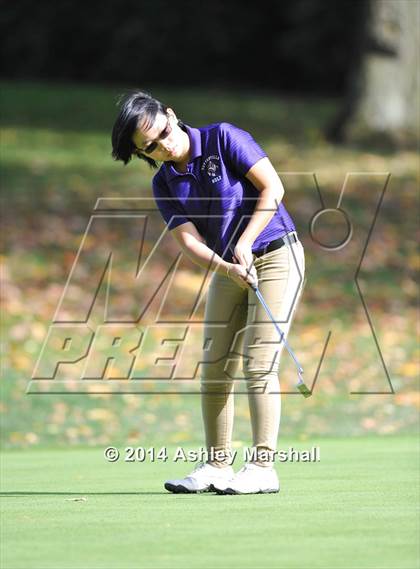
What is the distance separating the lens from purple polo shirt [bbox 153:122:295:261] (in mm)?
5949

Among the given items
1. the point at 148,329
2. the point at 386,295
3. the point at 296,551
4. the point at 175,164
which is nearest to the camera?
the point at 296,551

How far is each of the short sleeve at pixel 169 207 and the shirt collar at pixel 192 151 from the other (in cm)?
9

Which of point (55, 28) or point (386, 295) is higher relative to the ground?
point (386, 295)

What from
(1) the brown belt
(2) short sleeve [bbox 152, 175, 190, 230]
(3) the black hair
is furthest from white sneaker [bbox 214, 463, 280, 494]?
(3) the black hair

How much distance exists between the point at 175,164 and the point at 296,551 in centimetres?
219

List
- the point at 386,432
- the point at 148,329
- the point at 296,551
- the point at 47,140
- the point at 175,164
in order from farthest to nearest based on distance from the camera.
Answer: the point at 47,140
the point at 148,329
the point at 386,432
the point at 175,164
the point at 296,551

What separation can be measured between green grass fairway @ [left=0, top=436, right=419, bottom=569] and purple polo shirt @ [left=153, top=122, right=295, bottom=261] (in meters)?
1.14

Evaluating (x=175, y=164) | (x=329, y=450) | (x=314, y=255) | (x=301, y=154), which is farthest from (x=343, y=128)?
(x=175, y=164)

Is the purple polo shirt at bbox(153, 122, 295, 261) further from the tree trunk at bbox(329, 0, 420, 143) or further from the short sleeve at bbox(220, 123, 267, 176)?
the tree trunk at bbox(329, 0, 420, 143)

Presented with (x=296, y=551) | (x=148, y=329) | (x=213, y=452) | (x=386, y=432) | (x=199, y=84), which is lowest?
(x=199, y=84)

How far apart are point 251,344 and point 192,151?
0.87 m

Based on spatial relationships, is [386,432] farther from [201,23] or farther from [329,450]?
[201,23]

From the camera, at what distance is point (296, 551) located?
443 centimetres

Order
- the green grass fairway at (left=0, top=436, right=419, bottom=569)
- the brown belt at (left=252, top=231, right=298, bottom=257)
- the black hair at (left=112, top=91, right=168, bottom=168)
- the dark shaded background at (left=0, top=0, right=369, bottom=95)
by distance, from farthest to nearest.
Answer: the dark shaded background at (left=0, top=0, right=369, bottom=95)
the brown belt at (left=252, top=231, right=298, bottom=257)
the black hair at (left=112, top=91, right=168, bottom=168)
the green grass fairway at (left=0, top=436, right=419, bottom=569)
